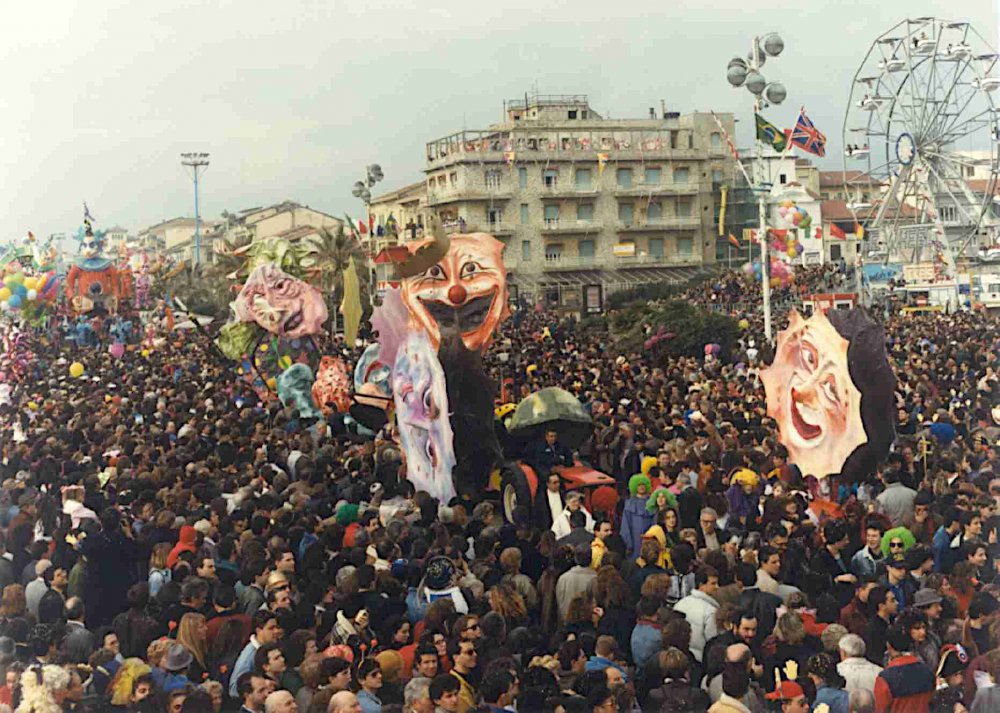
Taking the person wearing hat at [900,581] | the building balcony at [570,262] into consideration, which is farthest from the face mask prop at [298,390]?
the building balcony at [570,262]

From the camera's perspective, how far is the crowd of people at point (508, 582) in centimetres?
585

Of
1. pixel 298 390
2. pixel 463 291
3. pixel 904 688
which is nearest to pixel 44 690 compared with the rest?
pixel 904 688

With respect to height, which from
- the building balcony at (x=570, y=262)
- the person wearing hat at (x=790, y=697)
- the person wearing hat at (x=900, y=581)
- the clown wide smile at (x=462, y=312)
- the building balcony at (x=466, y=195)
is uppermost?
the building balcony at (x=466, y=195)

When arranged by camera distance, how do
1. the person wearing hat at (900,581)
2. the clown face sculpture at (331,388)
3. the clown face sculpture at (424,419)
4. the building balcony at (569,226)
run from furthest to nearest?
the building balcony at (569,226) < the clown face sculpture at (331,388) < the clown face sculpture at (424,419) < the person wearing hat at (900,581)

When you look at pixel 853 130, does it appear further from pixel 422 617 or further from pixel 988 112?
pixel 422 617

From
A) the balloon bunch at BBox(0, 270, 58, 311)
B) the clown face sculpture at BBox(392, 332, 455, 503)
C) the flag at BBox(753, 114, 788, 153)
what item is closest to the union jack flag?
the flag at BBox(753, 114, 788, 153)

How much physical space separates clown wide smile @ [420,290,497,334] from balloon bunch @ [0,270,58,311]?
57.6 ft

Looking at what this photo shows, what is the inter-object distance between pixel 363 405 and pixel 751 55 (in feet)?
30.9

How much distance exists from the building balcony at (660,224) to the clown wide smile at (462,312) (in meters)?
39.1

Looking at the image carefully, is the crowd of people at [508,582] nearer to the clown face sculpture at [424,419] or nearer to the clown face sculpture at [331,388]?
the clown face sculpture at [424,419]

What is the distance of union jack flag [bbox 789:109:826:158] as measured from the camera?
25.0m

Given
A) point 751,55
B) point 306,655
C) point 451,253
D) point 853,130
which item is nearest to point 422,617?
point 306,655

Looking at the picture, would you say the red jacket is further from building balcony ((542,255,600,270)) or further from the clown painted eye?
building balcony ((542,255,600,270))

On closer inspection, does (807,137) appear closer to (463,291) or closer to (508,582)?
(463,291)
